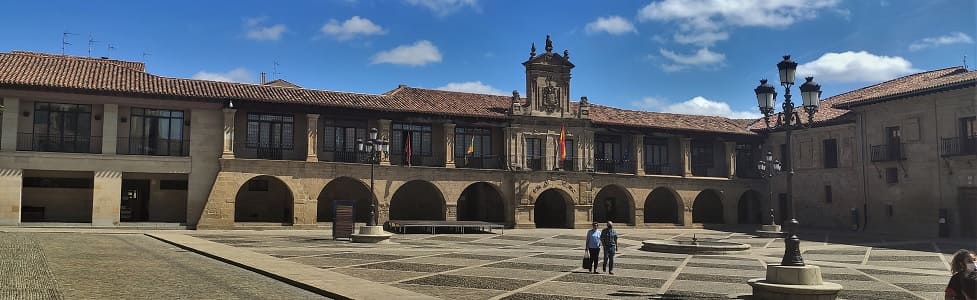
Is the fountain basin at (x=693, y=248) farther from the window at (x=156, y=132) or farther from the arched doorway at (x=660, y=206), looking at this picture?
the arched doorway at (x=660, y=206)

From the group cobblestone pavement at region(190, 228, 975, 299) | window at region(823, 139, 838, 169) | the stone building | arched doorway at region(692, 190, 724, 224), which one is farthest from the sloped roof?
cobblestone pavement at region(190, 228, 975, 299)

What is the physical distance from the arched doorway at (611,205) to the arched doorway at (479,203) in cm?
719

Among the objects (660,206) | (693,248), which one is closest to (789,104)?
(693,248)

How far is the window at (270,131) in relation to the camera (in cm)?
3678

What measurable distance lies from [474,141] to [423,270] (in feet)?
82.0

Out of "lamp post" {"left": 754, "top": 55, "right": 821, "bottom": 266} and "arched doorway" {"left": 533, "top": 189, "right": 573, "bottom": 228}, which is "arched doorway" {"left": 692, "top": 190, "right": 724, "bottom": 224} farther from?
"lamp post" {"left": 754, "top": 55, "right": 821, "bottom": 266}

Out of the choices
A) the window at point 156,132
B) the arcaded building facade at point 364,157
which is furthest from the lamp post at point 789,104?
the window at point 156,132

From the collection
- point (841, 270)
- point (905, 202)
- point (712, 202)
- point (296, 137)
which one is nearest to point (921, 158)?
point (905, 202)

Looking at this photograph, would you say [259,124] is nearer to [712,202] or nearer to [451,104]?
[451,104]

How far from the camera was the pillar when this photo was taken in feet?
111

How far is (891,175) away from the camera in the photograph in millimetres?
38344

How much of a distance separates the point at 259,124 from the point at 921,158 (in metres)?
32.7

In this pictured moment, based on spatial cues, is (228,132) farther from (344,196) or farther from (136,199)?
(344,196)

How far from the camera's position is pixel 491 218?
146 feet
